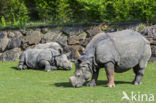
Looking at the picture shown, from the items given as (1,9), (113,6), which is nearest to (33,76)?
(113,6)

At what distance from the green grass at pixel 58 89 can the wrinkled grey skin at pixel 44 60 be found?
41.4 inches

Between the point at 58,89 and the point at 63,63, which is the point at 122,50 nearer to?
the point at 58,89

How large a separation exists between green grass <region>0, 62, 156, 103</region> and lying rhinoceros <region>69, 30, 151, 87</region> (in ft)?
1.21

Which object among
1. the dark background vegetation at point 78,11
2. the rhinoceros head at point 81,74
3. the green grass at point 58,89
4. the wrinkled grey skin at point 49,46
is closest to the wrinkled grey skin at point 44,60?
the green grass at point 58,89

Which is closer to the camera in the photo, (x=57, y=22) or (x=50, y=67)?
(x=50, y=67)

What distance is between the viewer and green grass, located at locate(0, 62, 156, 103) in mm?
6613

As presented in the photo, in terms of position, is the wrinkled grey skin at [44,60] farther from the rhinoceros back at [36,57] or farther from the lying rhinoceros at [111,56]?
the lying rhinoceros at [111,56]

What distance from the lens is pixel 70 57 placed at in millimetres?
A: 14492

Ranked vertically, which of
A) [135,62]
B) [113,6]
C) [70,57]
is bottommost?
[70,57]

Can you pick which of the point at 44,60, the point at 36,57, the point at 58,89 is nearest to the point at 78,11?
the point at 36,57

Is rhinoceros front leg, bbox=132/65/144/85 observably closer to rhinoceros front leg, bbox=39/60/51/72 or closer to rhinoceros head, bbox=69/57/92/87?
rhinoceros head, bbox=69/57/92/87

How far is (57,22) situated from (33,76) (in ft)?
22.1

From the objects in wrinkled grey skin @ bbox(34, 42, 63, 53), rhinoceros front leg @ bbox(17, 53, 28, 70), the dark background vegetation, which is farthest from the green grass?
the dark background vegetation

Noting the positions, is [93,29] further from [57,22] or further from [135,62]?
[135,62]
